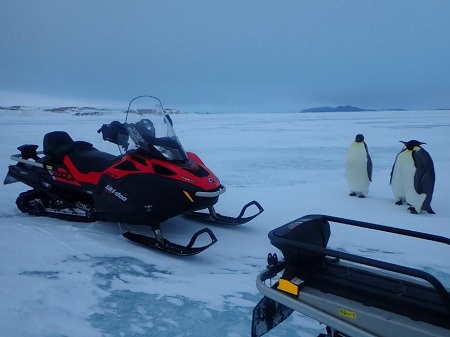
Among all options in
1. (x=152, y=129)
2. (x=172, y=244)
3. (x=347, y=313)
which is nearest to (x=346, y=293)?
(x=347, y=313)

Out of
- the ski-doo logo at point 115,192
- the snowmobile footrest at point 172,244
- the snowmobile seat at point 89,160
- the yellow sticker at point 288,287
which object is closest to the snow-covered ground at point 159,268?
the snowmobile footrest at point 172,244

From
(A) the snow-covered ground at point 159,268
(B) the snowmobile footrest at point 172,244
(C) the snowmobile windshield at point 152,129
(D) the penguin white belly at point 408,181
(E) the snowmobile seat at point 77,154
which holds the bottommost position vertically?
(A) the snow-covered ground at point 159,268

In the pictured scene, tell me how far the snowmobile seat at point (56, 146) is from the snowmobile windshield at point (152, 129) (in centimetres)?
89

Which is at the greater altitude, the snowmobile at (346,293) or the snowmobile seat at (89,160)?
the snowmobile seat at (89,160)

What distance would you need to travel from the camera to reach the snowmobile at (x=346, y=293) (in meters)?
1.38

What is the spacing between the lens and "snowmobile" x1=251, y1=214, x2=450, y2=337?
4.52 ft

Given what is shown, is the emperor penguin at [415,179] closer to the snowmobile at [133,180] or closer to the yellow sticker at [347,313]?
the snowmobile at [133,180]

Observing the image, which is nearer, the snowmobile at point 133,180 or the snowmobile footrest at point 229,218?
the snowmobile at point 133,180

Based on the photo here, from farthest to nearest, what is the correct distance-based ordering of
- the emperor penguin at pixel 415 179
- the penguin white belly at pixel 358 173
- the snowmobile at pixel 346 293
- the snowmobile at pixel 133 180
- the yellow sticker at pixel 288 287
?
1. the penguin white belly at pixel 358 173
2. the emperor penguin at pixel 415 179
3. the snowmobile at pixel 133 180
4. the yellow sticker at pixel 288 287
5. the snowmobile at pixel 346 293

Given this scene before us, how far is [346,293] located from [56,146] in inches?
139

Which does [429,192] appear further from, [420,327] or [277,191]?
[420,327]

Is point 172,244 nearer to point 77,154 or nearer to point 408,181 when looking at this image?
point 77,154

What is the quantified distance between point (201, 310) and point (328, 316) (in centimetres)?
108

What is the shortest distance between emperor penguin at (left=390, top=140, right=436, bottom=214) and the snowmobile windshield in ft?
9.44
